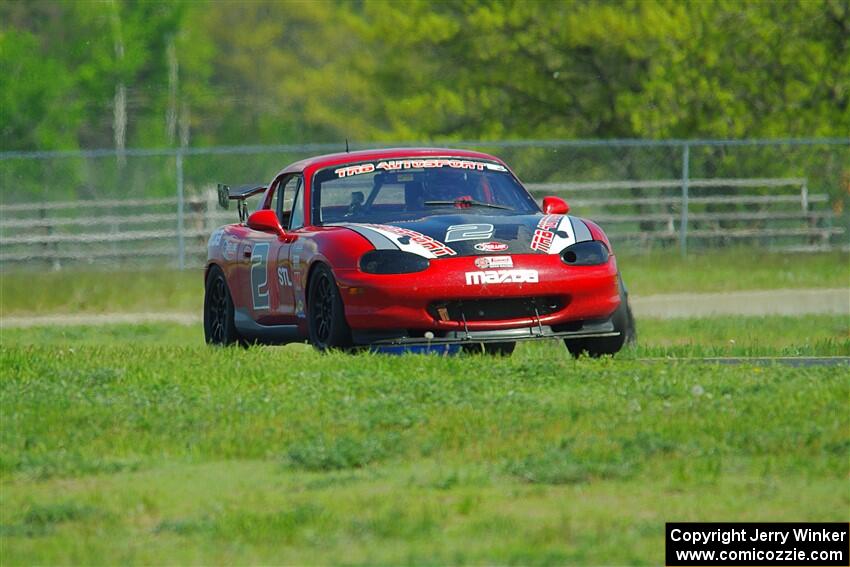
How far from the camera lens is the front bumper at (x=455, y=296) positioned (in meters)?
10.3

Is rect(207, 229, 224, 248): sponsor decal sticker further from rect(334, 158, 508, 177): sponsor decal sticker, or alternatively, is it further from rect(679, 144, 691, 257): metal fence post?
rect(679, 144, 691, 257): metal fence post

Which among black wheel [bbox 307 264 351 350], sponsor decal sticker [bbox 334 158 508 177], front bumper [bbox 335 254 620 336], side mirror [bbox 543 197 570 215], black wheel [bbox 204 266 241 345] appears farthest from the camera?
black wheel [bbox 204 266 241 345]

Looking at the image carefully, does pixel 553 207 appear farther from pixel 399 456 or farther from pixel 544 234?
pixel 399 456

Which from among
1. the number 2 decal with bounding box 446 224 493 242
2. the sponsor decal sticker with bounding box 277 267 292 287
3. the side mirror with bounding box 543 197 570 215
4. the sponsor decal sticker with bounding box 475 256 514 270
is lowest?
the sponsor decal sticker with bounding box 277 267 292 287

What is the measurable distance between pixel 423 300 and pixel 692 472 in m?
4.03

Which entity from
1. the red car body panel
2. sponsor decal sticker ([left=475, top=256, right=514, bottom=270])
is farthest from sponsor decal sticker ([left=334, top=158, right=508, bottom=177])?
sponsor decal sticker ([left=475, top=256, right=514, bottom=270])

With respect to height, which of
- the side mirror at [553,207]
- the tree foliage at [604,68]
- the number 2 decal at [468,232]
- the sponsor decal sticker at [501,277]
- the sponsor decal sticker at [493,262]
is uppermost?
the tree foliage at [604,68]

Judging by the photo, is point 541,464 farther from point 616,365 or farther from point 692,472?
point 616,365

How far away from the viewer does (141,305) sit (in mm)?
22516

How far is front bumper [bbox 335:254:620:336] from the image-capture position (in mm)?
10312

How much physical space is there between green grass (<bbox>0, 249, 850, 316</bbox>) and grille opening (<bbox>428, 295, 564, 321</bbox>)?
12.1 meters

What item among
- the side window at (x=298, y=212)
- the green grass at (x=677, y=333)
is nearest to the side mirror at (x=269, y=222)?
the side window at (x=298, y=212)

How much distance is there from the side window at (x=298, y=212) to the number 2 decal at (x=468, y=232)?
5.14ft

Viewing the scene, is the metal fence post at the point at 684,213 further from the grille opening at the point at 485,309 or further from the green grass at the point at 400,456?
the green grass at the point at 400,456
